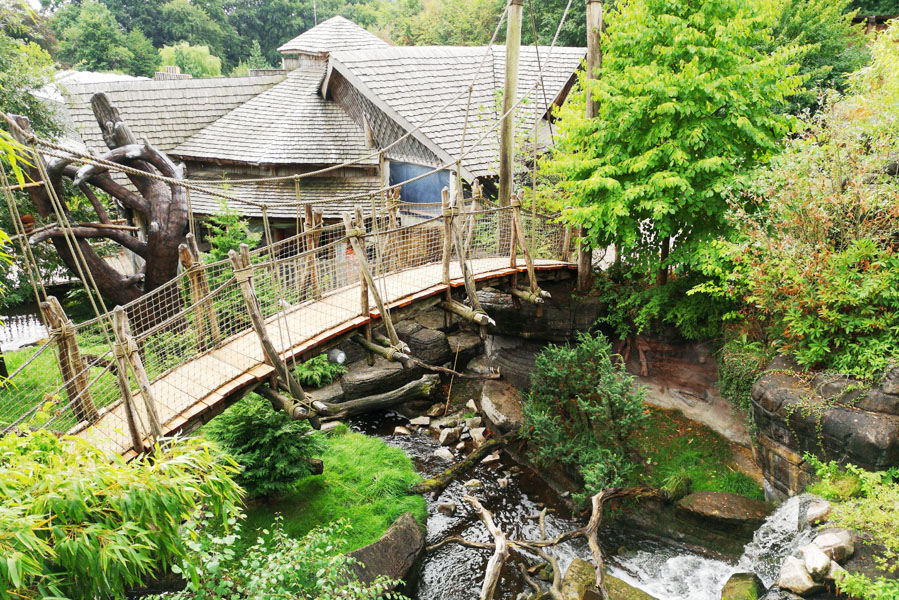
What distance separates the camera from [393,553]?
19.7 ft

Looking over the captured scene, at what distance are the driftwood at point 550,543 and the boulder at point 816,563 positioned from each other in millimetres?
1733

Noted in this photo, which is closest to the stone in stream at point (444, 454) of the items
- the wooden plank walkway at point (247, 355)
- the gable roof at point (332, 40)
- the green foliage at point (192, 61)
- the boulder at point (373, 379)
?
the boulder at point (373, 379)

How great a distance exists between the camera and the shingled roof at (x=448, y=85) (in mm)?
11166

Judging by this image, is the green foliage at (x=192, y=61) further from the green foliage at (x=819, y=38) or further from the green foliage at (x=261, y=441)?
the green foliage at (x=261, y=441)

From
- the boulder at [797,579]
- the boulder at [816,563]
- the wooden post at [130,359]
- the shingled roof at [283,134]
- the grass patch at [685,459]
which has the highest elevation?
the shingled roof at [283,134]

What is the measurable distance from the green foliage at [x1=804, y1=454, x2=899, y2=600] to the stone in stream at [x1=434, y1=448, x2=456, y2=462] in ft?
14.3

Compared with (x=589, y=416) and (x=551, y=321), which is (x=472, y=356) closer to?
(x=551, y=321)

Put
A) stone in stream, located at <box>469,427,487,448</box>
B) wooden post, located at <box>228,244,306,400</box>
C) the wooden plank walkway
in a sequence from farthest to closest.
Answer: stone in stream, located at <box>469,427,487,448</box>, wooden post, located at <box>228,244,306,400</box>, the wooden plank walkway

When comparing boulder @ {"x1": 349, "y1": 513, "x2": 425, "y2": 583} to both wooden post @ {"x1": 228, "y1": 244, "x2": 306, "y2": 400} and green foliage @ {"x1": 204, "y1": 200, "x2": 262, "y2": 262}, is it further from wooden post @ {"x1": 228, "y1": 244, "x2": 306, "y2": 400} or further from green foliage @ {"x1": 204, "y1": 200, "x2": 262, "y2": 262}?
green foliage @ {"x1": 204, "y1": 200, "x2": 262, "y2": 262}

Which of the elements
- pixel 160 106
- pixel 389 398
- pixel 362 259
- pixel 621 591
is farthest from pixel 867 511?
pixel 160 106

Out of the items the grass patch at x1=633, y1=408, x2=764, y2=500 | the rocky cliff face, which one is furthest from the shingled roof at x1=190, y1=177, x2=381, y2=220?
the rocky cliff face

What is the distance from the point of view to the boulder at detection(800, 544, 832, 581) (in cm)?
482

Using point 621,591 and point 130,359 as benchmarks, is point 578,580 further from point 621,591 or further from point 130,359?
point 130,359

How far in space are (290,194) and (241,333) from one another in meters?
7.12
